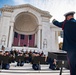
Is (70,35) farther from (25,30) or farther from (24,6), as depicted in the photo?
(25,30)

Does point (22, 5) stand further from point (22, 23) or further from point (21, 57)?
point (21, 57)

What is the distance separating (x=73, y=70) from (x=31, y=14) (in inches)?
1176

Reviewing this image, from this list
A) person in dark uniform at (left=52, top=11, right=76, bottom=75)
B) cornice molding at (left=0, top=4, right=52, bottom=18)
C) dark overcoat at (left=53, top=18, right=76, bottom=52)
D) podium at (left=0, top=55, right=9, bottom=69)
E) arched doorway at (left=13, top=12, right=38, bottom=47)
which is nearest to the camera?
person in dark uniform at (left=52, top=11, right=76, bottom=75)

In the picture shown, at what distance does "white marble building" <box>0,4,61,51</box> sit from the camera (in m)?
28.2

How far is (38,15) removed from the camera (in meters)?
31.1

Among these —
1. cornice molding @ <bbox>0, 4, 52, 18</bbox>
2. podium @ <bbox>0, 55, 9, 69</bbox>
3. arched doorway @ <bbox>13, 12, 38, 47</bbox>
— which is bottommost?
→ podium @ <bbox>0, 55, 9, 69</bbox>

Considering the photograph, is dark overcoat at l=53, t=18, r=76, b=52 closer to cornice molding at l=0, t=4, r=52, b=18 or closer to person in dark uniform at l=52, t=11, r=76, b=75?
person in dark uniform at l=52, t=11, r=76, b=75

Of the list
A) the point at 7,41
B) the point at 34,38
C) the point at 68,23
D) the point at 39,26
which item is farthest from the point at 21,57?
the point at 34,38

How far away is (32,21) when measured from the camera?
34.0 metres

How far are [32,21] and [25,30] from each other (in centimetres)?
404

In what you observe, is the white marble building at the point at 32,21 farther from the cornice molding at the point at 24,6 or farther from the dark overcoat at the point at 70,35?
the dark overcoat at the point at 70,35

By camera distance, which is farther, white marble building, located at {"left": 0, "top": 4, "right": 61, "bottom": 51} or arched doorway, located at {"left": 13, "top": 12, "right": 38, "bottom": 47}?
arched doorway, located at {"left": 13, "top": 12, "right": 38, "bottom": 47}

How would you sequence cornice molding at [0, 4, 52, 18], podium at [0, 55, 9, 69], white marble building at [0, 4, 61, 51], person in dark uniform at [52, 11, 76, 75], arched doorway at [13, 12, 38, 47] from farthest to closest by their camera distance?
arched doorway at [13, 12, 38, 47] → cornice molding at [0, 4, 52, 18] → white marble building at [0, 4, 61, 51] → podium at [0, 55, 9, 69] → person in dark uniform at [52, 11, 76, 75]

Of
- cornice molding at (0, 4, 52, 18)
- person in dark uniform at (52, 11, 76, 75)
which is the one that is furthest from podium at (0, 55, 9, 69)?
cornice molding at (0, 4, 52, 18)
